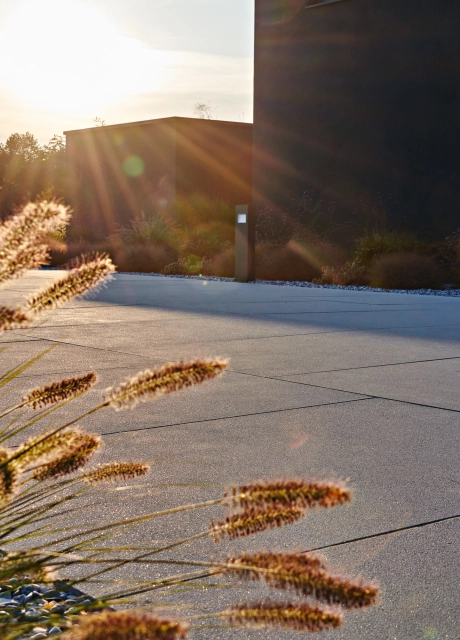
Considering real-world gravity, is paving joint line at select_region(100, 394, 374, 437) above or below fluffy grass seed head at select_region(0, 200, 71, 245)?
below

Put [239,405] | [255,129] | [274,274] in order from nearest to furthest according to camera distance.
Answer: [239,405] → [274,274] → [255,129]

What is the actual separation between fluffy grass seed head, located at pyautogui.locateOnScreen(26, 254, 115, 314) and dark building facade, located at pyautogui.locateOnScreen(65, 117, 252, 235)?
35471mm

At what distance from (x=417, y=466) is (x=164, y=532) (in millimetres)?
1535

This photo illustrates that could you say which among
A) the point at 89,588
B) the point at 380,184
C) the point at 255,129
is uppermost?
the point at 255,129

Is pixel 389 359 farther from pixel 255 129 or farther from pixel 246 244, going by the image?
pixel 255 129

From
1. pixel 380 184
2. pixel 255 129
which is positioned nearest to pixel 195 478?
pixel 380 184

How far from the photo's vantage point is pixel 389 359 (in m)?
8.09

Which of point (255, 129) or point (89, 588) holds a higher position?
point (255, 129)

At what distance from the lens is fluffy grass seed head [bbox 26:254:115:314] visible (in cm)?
157

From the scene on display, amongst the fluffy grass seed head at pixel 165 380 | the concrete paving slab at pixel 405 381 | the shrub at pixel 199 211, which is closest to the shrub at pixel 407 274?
the concrete paving slab at pixel 405 381

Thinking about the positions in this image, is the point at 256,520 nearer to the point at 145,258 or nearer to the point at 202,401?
the point at 202,401

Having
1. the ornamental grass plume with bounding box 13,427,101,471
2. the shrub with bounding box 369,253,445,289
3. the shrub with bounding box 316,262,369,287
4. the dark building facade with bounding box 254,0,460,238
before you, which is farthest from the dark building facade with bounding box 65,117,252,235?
the ornamental grass plume with bounding box 13,427,101,471

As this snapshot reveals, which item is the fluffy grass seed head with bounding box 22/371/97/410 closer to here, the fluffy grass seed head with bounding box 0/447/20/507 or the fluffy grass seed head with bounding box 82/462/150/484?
the fluffy grass seed head with bounding box 82/462/150/484

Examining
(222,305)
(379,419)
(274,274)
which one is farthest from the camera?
(274,274)
